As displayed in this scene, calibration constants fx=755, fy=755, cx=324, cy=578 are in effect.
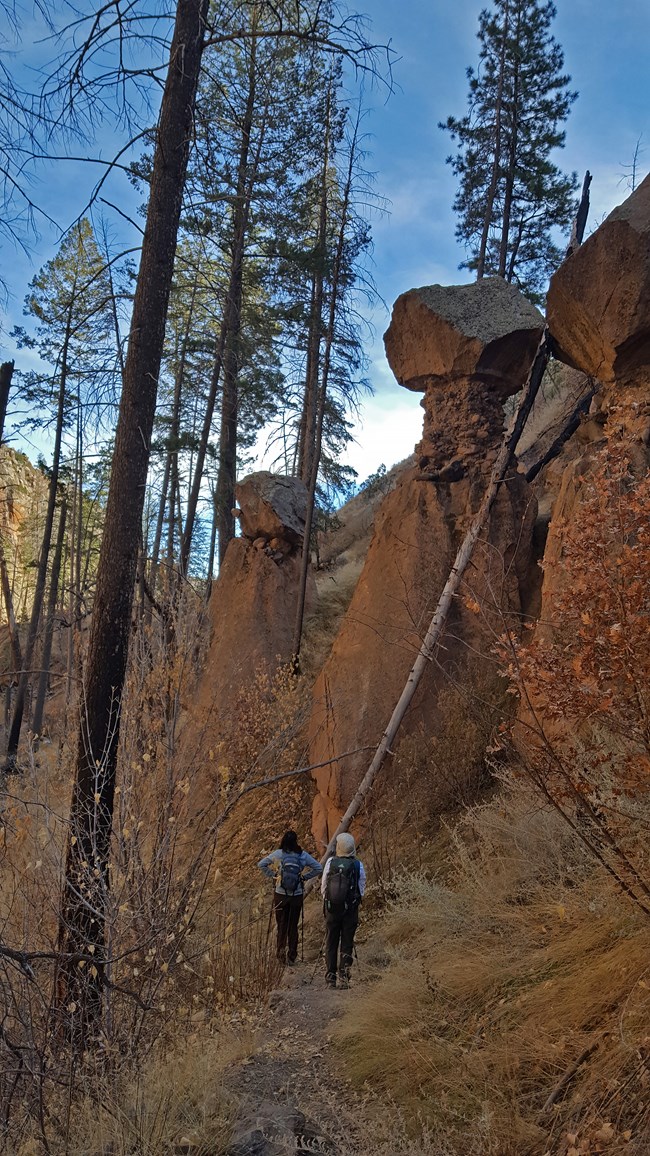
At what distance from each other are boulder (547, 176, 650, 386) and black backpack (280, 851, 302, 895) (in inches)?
260

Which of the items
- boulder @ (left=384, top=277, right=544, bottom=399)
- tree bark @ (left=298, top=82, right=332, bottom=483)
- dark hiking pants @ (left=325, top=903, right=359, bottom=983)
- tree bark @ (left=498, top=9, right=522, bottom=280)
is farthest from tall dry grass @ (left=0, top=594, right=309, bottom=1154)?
tree bark @ (left=498, top=9, right=522, bottom=280)

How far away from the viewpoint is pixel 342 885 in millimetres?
7215

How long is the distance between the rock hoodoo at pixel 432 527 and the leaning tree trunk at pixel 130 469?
4688 millimetres

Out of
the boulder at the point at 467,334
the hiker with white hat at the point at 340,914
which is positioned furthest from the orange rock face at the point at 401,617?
the hiker with white hat at the point at 340,914

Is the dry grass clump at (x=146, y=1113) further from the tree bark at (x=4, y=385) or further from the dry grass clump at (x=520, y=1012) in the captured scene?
the tree bark at (x=4, y=385)

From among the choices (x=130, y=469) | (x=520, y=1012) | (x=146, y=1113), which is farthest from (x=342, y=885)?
(x=130, y=469)

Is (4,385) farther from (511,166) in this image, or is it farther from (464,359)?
(511,166)

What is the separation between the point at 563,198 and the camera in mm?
18062

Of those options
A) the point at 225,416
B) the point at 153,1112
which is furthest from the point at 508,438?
the point at 153,1112

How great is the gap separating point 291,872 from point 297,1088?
10.4 feet

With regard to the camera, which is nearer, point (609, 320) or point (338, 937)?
point (338, 937)

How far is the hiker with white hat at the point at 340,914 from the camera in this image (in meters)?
7.17

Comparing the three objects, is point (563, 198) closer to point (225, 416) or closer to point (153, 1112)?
point (225, 416)

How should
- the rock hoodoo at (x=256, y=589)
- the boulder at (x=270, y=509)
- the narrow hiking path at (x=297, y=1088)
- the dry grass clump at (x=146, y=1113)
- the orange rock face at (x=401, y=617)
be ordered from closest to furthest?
the dry grass clump at (x=146, y=1113) → the narrow hiking path at (x=297, y=1088) → the orange rock face at (x=401, y=617) → the rock hoodoo at (x=256, y=589) → the boulder at (x=270, y=509)
